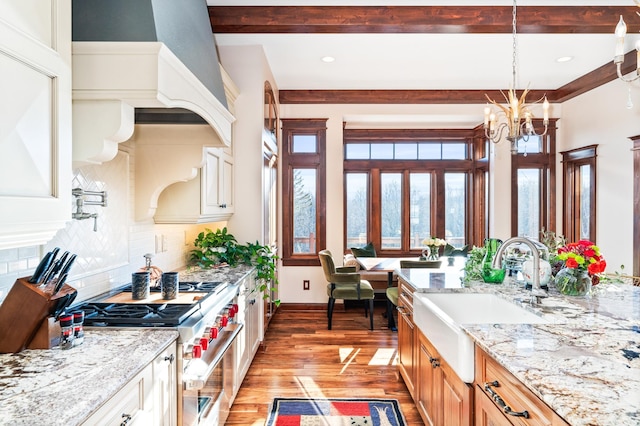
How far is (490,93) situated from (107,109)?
17.0ft

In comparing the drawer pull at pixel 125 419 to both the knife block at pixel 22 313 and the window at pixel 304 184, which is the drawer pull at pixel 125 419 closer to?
the knife block at pixel 22 313

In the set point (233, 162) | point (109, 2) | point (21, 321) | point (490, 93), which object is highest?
point (490, 93)

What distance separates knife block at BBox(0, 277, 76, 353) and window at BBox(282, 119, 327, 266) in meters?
4.10

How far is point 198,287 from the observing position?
2.29 m

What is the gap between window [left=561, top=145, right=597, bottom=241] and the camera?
4.91 meters

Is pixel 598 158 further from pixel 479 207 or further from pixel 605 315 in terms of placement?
pixel 605 315

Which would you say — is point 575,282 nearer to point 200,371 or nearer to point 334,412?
point 334,412

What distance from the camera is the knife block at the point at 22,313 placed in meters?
1.24

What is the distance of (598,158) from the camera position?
4777 millimetres

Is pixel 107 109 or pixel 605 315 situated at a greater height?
pixel 107 109

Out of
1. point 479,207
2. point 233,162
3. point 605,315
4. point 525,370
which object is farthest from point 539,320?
point 479,207

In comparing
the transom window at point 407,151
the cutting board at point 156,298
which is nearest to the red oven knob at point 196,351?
the cutting board at point 156,298

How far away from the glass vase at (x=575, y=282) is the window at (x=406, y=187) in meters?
3.92

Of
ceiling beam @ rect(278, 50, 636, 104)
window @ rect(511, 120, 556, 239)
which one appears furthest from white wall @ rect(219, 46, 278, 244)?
window @ rect(511, 120, 556, 239)
